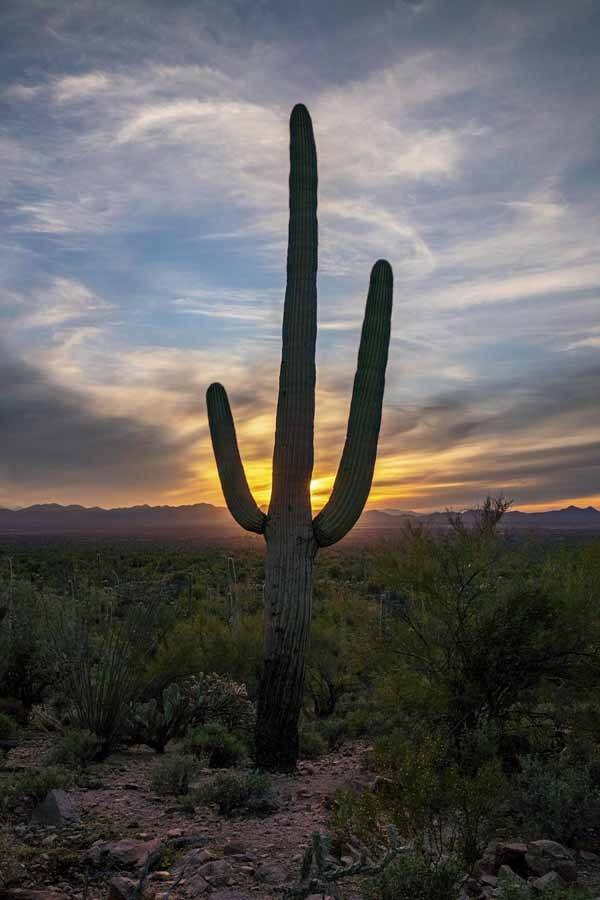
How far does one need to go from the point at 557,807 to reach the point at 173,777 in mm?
4379

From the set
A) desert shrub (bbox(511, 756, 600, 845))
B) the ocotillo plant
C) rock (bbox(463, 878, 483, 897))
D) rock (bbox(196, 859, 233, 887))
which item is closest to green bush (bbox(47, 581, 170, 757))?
the ocotillo plant

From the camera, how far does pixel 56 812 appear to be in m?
7.88

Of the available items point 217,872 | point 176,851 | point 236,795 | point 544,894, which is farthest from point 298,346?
point 544,894

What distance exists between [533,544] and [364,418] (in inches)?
117

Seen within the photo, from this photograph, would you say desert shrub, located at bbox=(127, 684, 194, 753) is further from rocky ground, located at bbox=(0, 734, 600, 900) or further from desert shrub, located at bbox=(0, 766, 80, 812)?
desert shrub, located at bbox=(0, 766, 80, 812)

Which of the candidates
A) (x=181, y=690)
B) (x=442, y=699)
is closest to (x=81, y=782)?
(x=181, y=690)

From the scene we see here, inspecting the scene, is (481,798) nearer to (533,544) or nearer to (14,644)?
(533,544)

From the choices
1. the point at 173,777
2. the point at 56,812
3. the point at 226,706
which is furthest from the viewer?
the point at 226,706

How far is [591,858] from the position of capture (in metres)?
6.82

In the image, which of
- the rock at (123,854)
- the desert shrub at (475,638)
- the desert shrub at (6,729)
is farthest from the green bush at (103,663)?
the rock at (123,854)

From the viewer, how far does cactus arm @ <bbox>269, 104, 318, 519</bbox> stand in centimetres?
1145

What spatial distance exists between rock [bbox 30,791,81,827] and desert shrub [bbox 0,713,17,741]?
13.7 feet

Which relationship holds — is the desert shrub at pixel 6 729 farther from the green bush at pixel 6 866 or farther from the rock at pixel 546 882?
the rock at pixel 546 882

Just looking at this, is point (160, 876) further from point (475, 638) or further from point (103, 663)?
point (103, 663)
